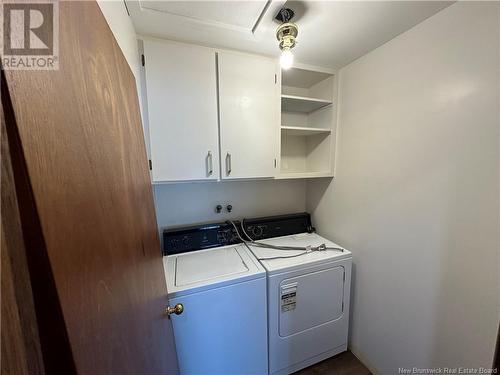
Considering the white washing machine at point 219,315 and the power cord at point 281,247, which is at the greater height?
the power cord at point 281,247

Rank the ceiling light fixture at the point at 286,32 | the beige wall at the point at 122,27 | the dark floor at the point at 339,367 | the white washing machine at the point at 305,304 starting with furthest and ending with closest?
the dark floor at the point at 339,367 → the white washing machine at the point at 305,304 → the ceiling light fixture at the point at 286,32 → the beige wall at the point at 122,27

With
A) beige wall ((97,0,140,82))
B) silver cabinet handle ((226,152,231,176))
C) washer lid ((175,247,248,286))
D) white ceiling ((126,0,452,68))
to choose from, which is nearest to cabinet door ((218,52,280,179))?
silver cabinet handle ((226,152,231,176))

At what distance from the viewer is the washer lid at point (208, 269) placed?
123cm

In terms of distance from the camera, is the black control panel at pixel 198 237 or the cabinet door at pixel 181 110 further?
the black control panel at pixel 198 237

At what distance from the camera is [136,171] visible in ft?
2.73

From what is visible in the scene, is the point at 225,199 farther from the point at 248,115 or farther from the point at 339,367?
the point at 339,367

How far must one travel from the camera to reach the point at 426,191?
46.8 inches

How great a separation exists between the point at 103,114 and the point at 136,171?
0.32 metres

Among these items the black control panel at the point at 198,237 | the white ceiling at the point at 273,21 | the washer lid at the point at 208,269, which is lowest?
the washer lid at the point at 208,269

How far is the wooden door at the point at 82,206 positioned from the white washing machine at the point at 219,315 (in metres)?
0.47

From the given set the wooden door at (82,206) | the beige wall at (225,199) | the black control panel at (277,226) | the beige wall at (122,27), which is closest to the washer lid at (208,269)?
the black control panel at (277,226)

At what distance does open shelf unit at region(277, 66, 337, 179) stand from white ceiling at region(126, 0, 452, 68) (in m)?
0.35

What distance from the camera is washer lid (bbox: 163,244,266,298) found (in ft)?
4.05

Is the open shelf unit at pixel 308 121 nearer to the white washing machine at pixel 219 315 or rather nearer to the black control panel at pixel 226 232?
the black control panel at pixel 226 232
